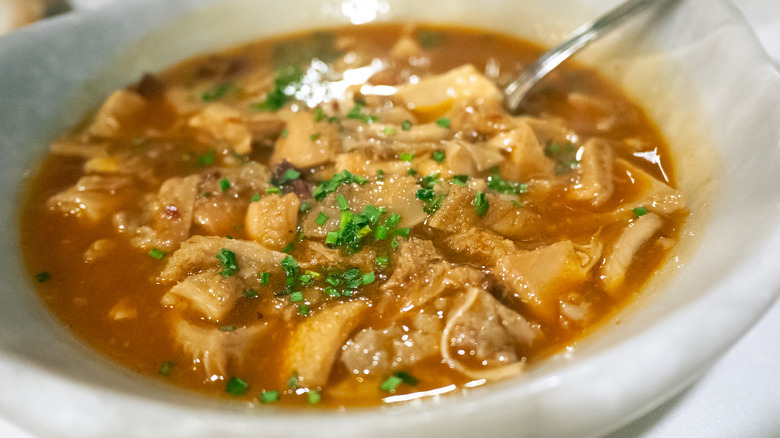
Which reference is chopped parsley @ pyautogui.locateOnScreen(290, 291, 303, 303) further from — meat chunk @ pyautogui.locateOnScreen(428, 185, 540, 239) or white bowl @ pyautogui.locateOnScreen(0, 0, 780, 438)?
meat chunk @ pyautogui.locateOnScreen(428, 185, 540, 239)

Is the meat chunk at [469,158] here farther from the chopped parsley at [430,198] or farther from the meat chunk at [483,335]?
the meat chunk at [483,335]

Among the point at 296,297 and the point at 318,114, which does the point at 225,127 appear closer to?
the point at 318,114

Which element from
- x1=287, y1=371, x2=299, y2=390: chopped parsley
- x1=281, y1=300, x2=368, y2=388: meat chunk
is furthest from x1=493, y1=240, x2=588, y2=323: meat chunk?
x1=287, y1=371, x2=299, y2=390: chopped parsley

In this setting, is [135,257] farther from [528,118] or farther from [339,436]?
[528,118]

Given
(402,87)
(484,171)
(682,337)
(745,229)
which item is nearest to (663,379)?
(682,337)

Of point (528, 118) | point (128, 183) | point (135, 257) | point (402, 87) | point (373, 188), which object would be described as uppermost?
Result: point (402, 87)
